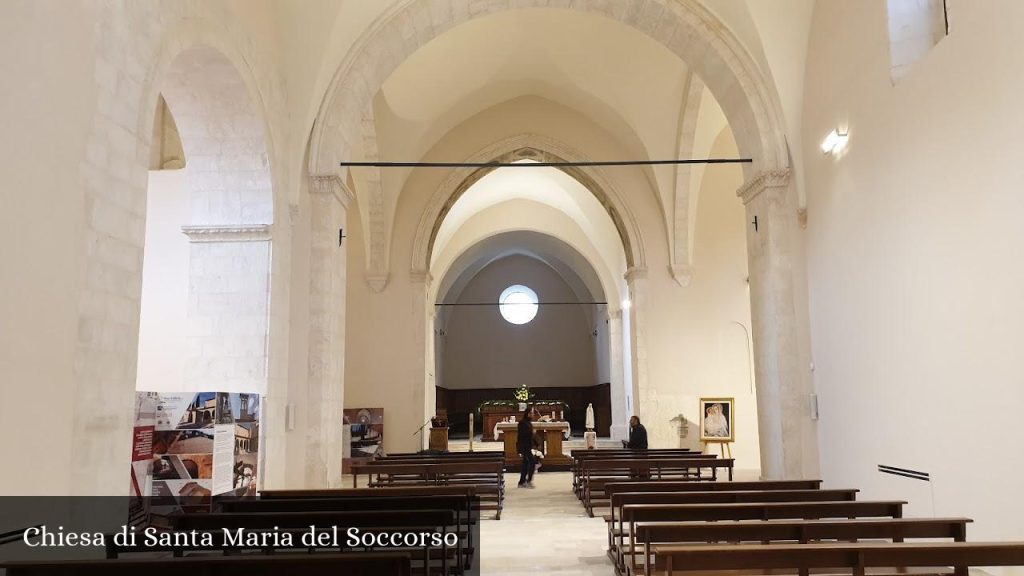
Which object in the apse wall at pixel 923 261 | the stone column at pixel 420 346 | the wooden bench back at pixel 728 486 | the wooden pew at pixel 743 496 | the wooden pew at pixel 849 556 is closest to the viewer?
the wooden pew at pixel 849 556

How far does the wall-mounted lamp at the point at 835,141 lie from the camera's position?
838 cm

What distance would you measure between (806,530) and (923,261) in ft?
11.1

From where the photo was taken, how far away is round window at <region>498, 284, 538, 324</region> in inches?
1303

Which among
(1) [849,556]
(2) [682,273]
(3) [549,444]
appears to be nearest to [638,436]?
(3) [549,444]

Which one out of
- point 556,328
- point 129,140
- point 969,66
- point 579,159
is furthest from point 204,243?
point 556,328

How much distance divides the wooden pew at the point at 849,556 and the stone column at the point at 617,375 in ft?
59.3

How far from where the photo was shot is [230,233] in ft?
28.4

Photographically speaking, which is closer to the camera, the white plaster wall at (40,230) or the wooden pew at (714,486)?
the white plaster wall at (40,230)

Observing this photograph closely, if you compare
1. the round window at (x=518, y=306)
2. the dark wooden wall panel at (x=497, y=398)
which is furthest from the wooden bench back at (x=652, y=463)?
the round window at (x=518, y=306)

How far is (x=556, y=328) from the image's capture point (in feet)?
108

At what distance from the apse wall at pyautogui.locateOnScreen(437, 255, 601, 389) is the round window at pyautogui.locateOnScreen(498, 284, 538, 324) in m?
0.22

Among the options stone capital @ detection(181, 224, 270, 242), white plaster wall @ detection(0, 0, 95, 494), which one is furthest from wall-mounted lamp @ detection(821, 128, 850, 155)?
white plaster wall @ detection(0, 0, 95, 494)

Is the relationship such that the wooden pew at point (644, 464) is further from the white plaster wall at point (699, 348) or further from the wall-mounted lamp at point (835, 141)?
the white plaster wall at point (699, 348)

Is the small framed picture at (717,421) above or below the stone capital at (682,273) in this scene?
below
